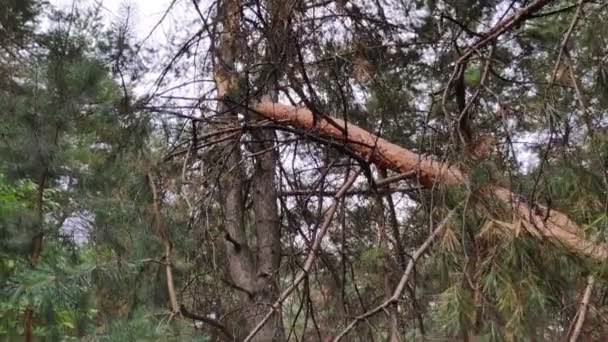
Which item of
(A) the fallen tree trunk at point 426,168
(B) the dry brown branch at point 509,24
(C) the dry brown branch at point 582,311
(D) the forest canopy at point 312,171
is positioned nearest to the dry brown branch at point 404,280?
(D) the forest canopy at point 312,171

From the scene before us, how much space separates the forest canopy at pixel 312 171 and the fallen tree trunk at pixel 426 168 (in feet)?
0.05

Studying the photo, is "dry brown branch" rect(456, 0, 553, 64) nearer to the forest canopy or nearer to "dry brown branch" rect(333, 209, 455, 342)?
the forest canopy

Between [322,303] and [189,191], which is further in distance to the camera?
[322,303]

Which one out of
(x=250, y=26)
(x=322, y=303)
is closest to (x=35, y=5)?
(x=250, y=26)

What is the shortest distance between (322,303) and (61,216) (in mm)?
2085

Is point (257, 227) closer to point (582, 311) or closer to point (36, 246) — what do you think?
point (36, 246)

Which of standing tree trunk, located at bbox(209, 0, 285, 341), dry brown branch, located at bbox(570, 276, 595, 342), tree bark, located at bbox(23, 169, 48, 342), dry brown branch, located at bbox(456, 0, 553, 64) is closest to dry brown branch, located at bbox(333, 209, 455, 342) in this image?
dry brown branch, located at bbox(570, 276, 595, 342)

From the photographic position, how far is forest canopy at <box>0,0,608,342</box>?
1851 mm

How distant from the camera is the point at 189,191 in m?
3.42

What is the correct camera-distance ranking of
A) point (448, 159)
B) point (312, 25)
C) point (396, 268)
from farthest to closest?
point (312, 25)
point (396, 268)
point (448, 159)

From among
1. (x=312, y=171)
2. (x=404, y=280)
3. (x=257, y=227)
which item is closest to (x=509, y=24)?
(x=404, y=280)

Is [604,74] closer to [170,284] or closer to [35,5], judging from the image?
[170,284]

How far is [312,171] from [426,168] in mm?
1275

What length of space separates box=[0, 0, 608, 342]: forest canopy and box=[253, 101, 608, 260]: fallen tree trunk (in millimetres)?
15
